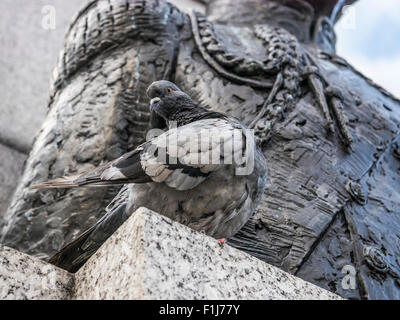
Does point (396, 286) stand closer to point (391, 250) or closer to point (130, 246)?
point (391, 250)

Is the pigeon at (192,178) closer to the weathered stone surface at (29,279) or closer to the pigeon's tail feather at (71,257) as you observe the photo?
the pigeon's tail feather at (71,257)

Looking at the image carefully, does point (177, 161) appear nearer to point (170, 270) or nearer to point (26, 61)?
point (170, 270)

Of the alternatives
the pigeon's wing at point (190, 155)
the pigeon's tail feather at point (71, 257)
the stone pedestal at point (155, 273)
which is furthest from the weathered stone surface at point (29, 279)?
the pigeon's wing at point (190, 155)

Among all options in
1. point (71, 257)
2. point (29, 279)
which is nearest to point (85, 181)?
point (71, 257)

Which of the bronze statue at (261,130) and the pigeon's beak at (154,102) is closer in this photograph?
the pigeon's beak at (154,102)

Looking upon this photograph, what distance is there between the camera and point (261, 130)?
2.93 m

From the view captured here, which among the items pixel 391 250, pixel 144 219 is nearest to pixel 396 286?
pixel 391 250

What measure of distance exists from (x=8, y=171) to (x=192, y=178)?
2.52 m

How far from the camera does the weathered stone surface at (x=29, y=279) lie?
170 centimetres

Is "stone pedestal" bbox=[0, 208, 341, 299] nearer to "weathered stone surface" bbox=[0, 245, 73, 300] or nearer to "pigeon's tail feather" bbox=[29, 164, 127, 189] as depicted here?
"weathered stone surface" bbox=[0, 245, 73, 300]

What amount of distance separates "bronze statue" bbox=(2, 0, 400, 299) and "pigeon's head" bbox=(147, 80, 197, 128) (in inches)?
22.2

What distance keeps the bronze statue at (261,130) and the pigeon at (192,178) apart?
60 cm

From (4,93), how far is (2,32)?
0.45 meters
